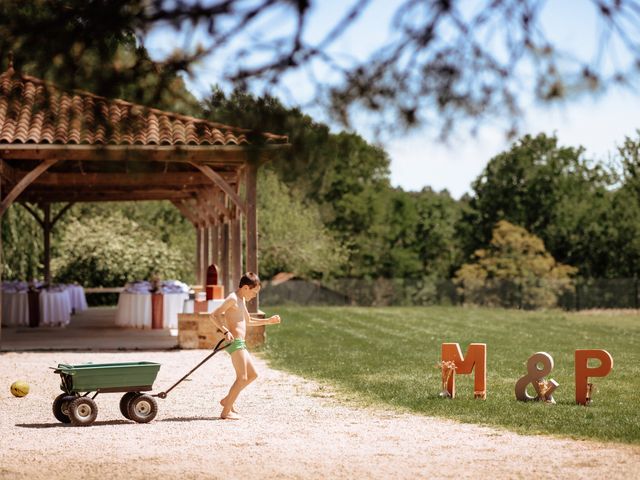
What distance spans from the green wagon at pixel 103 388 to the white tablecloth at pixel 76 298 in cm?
1909

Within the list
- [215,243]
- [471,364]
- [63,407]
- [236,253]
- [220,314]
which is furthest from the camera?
[215,243]

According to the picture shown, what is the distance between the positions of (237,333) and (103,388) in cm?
136

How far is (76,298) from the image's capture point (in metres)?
29.6

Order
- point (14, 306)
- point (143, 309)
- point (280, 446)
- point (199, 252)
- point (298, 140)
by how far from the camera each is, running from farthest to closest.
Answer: point (199, 252)
point (14, 306)
point (143, 309)
point (280, 446)
point (298, 140)

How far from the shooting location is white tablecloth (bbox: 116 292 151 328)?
910 inches

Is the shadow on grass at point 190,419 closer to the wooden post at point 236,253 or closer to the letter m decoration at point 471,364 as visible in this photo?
the letter m decoration at point 471,364

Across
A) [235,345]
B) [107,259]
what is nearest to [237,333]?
[235,345]

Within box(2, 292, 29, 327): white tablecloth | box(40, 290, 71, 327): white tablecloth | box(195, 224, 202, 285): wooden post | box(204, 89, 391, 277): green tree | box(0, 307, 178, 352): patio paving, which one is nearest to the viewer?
box(204, 89, 391, 277): green tree

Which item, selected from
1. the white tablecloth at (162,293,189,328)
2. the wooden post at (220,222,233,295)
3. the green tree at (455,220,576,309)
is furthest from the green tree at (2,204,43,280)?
the green tree at (455,220,576,309)

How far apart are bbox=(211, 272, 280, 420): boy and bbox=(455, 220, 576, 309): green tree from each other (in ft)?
129

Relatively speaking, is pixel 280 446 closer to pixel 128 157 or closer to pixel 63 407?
pixel 63 407

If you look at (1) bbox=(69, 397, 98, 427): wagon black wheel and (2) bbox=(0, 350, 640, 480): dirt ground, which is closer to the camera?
(2) bbox=(0, 350, 640, 480): dirt ground

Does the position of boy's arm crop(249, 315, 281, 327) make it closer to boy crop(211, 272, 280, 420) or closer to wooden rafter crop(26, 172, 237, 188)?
boy crop(211, 272, 280, 420)

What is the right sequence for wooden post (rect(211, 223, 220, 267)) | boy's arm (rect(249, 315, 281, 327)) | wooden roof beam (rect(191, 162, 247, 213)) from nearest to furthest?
boy's arm (rect(249, 315, 281, 327))
wooden roof beam (rect(191, 162, 247, 213))
wooden post (rect(211, 223, 220, 267))
